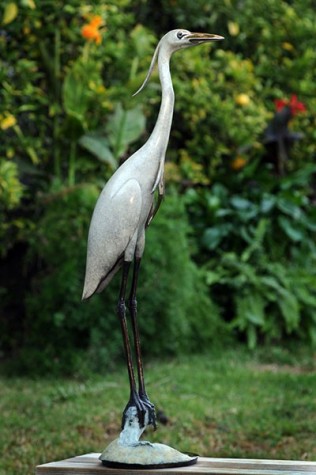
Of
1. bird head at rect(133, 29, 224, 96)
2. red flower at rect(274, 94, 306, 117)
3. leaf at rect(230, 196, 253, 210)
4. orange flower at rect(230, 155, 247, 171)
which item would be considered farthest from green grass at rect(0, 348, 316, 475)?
red flower at rect(274, 94, 306, 117)

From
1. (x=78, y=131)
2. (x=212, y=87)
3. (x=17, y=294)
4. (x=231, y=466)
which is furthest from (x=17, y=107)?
(x=231, y=466)

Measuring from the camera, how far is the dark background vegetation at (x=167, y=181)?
8.61m

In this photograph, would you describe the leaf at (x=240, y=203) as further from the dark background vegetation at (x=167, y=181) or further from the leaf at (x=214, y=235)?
the leaf at (x=214, y=235)

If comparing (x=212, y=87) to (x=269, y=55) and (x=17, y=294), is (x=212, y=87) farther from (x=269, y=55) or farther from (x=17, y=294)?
(x=17, y=294)

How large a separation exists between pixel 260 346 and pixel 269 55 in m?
4.06

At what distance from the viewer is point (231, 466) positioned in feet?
11.9

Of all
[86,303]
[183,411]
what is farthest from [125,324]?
[86,303]

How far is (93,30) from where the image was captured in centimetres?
934

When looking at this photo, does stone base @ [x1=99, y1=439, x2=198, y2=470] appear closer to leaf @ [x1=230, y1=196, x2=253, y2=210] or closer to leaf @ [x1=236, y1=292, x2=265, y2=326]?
leaf @ [x1=236, y1=292, x2=265, y2=326]

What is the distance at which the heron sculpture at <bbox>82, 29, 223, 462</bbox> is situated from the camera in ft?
12.5

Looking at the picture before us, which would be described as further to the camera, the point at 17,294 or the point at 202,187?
the point at 202,187

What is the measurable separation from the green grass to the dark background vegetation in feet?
1.92

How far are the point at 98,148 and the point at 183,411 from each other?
11.4ft

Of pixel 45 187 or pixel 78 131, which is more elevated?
pixel 78 131
